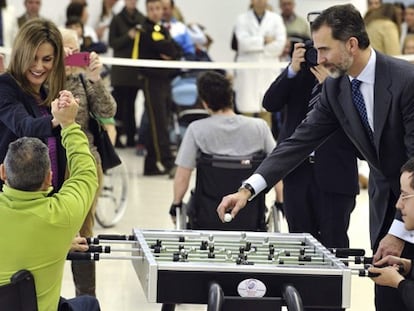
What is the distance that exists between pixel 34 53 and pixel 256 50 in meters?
7.28

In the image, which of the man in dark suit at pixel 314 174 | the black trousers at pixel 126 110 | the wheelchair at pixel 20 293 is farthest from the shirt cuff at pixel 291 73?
the black trousers at pixel 126 110

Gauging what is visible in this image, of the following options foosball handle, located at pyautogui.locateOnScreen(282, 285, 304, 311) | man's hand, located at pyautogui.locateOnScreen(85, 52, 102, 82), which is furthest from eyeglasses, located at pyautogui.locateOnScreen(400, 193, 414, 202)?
man's hand, located at pyautogui.locateOnScreen(85, 52, 102, 82)

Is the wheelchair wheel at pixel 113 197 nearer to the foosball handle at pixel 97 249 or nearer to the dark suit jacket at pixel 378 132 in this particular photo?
the dark suit jacket at pixel 378 132

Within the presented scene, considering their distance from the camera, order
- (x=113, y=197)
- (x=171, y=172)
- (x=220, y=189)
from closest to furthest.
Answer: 1. (x=220, y=189)
2. (x=113, y=197)
3. (x=171, y=172)

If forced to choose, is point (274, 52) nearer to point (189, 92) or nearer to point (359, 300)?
point (189, 92)

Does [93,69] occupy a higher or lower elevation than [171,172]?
higher

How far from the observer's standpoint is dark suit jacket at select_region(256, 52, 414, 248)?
168 inches

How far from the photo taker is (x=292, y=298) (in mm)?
3713

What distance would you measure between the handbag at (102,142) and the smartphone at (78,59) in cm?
7

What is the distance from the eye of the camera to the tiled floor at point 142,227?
640 cm

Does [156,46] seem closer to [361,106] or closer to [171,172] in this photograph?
[171,172]

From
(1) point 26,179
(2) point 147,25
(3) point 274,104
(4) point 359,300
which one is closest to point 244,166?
(3) point 274,104

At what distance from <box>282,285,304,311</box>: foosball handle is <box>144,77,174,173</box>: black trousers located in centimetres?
730

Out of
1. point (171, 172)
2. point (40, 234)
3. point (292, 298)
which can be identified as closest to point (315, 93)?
point (292, 298)
